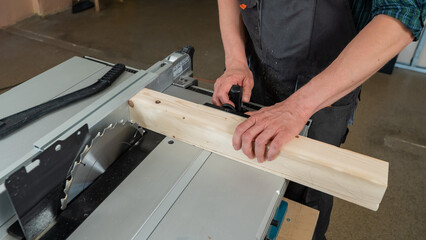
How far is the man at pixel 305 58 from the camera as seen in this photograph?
794 mm

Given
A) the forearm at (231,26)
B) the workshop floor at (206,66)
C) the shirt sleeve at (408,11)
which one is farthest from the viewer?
the workshop floor at (206,66)

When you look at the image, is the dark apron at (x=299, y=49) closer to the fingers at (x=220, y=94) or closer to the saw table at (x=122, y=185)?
the fingers at (x=220, y=94)

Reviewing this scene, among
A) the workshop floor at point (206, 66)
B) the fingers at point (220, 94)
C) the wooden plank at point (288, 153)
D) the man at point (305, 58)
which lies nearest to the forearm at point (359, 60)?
the man at point (305, 58)

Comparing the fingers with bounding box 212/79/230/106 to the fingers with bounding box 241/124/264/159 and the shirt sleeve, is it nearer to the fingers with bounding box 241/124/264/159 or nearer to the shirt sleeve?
the fingers with bounding box 241/124/264/159

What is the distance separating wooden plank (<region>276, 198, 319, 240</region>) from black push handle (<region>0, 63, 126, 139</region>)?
0.67 m

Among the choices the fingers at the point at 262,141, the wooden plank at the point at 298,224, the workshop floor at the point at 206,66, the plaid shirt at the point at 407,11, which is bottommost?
the workshop floor at the point at 206,66

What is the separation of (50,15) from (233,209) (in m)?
4.05

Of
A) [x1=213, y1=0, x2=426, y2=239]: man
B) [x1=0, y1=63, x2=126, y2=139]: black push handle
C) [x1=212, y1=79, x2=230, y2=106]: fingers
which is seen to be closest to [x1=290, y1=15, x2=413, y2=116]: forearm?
[x1=213, y1=0, x2=426, y2=239]: man

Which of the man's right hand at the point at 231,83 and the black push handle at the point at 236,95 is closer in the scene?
the black push handle at the point at 236,95

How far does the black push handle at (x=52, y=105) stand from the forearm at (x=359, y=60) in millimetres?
578

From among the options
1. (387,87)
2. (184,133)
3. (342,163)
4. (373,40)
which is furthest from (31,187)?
(387,87)

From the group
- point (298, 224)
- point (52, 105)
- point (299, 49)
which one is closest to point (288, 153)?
point (298, 224)

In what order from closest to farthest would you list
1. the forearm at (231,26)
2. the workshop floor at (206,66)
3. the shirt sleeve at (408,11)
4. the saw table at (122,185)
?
the saw table at (122,185) → the shirt sleeve at (408,11) → the forearm at (231,26) → the workshop floor at (206,66)

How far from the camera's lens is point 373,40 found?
806 millimetres
